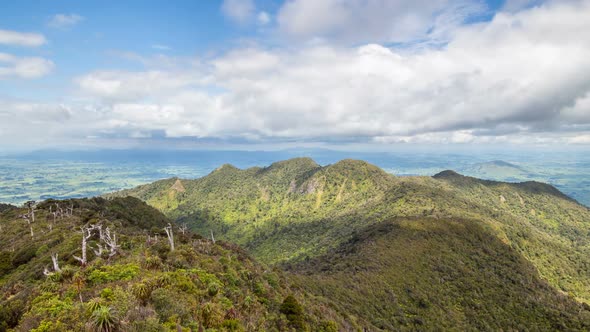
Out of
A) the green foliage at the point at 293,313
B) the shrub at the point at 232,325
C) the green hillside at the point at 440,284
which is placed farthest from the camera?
the green hillside at the point at 440,284

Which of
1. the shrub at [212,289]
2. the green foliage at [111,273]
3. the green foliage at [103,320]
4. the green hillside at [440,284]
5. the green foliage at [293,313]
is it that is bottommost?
the green hillside at [440,284]

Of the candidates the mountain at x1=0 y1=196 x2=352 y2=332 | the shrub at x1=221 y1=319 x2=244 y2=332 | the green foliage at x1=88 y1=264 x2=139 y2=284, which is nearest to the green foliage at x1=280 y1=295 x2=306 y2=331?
the mountain at x1=0 y1=196 x2=352 y2=332

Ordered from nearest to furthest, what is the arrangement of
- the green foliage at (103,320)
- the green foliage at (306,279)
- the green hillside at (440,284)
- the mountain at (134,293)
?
the green foliage at (103,320)
the mountain at (134,293)
the green foliage at (306,279)
the green hillside at (440,284)

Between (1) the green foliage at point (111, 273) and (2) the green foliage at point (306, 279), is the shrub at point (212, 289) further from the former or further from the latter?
(1) the green foliage at point (111, 273)

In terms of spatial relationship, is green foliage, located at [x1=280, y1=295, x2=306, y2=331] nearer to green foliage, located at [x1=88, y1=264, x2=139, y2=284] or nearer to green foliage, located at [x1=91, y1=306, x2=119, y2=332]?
green foliage, located at [x1=88, y1=264, x2=139, y2=284]

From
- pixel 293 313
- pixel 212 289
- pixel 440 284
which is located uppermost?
pixel 212 289

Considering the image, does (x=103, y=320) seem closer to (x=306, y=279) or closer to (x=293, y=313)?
(x=293, y=313)

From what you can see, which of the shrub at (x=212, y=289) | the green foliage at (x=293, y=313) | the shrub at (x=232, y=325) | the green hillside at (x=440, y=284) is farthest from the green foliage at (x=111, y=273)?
the green hillside at (x=440, y=284)

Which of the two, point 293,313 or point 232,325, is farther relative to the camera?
point 293,313

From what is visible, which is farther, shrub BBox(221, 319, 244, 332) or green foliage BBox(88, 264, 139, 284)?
green foliage BBox(88, 264, 139, 284)

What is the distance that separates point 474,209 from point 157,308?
683 ft

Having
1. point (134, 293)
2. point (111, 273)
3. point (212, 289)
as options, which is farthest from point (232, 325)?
point (111, 273)

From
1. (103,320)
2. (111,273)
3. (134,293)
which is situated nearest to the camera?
(103,320)

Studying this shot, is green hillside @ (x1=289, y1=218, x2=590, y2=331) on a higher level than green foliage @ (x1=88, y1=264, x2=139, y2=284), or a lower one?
lower
